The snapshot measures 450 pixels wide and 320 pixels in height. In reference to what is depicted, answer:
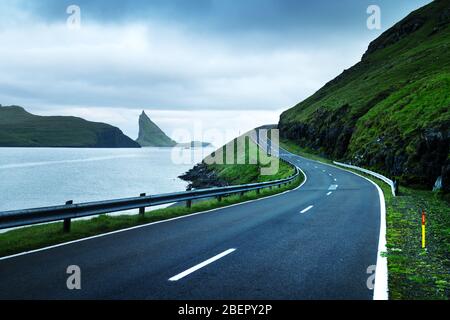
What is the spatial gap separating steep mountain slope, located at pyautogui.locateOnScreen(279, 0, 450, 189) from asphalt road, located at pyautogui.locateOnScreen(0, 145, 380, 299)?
17281mm

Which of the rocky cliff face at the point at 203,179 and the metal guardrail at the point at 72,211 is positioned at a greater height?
the metal guardrail at the point at 72,211

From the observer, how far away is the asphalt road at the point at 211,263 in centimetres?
550

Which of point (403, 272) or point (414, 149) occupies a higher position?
point (414, 149)

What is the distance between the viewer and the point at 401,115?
42750mm

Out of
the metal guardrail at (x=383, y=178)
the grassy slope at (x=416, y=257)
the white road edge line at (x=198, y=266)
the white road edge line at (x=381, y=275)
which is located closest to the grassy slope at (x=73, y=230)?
the white road edge line at (x=198, y=266)

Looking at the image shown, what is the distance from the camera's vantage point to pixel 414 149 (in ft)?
103

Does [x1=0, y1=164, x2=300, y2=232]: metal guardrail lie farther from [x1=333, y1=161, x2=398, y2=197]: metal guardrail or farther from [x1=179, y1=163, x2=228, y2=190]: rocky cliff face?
[x1=179, y1=163, x2=228, y2=190]: rocky cliff face

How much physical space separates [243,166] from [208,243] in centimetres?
5562

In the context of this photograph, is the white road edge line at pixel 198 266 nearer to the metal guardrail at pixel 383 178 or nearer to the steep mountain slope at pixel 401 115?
the metal guardrail at pixel 383 178

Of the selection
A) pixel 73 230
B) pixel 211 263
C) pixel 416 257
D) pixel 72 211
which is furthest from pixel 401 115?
pixel 211 263

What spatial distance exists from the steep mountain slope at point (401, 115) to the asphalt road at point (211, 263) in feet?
56.7

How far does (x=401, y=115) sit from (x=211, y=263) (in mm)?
41394
